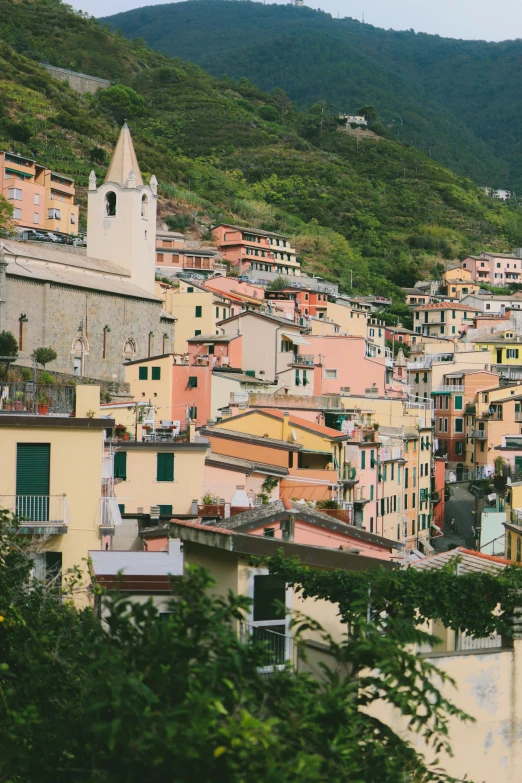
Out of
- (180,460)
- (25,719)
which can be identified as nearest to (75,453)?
(180,460)

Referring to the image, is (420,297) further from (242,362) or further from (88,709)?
(88,709)

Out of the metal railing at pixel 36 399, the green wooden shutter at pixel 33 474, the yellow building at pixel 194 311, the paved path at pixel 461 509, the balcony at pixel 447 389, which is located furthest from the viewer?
the yellow building at pixel 194 311

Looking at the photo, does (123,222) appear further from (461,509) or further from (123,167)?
(461,509)

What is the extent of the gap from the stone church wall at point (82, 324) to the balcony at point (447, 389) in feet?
51.7

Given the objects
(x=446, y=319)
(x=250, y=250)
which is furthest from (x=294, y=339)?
(x=250, y=250)

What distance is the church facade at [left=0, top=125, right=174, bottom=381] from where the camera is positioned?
51531 mm

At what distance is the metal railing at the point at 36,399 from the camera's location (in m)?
24.2

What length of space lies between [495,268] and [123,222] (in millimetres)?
75207

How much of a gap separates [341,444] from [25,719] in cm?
2565

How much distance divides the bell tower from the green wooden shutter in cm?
4727

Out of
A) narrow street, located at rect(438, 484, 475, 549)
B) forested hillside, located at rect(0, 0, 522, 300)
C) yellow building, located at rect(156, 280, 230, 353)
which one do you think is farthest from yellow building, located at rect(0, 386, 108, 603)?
forested hillside, located at rect(0, 0, 522, 300)

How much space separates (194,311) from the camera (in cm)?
6831

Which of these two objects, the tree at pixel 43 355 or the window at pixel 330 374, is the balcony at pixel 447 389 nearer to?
the window at pixel 330 374

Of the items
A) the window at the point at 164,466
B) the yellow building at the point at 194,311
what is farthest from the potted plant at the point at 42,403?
the yellow building at the point at 194,311
